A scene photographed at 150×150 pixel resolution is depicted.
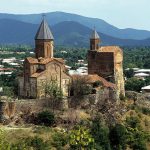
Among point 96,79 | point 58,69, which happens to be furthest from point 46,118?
point 96,79

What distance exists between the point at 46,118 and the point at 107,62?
280 inches

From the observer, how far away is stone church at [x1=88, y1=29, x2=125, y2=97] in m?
36.0

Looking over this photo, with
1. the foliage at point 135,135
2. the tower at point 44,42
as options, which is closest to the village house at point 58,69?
the tower at point 44,42

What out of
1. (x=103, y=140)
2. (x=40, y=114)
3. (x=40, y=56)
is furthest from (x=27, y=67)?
(x=103, y=140)

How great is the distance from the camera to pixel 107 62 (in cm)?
3612

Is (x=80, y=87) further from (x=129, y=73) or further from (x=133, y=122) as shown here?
(x=129, y=73)

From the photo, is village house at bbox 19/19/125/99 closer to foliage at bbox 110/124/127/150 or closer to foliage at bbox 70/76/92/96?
foliage at bbox 70/76/92/96

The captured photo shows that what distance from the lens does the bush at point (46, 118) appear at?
3106 centimetres

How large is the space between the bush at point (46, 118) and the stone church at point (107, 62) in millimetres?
6103

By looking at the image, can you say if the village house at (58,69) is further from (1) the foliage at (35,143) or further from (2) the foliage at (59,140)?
(1) the foliage at (35,143)

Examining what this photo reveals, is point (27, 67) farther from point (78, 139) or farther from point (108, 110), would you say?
point (78, 139)

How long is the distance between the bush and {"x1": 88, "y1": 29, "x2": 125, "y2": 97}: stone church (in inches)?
240

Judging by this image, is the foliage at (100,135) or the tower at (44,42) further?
the tower at (44,42)

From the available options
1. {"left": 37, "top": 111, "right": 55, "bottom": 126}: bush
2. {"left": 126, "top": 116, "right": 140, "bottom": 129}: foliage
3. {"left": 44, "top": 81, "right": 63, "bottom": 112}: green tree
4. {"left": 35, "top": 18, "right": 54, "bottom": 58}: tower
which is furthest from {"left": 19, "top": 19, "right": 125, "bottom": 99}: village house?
{"left": 37, "top": 111, "right": 55, "bottom": 126}: bush
